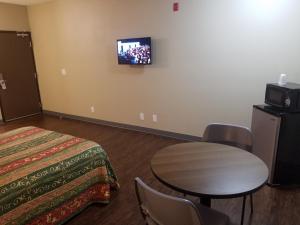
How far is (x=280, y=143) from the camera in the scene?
2.54 meters

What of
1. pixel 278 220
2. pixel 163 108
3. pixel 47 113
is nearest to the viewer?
pixel 278 220

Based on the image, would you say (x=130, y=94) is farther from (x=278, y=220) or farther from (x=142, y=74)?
(x=278, y=220)

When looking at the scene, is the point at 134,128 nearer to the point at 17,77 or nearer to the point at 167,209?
the point at 17,77

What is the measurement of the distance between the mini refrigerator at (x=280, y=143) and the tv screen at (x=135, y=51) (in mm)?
2143

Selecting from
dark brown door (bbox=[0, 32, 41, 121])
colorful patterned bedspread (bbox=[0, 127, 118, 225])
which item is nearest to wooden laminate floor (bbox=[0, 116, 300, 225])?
colorful patterned bedspread (bbox=[0, 127, 118, 225])

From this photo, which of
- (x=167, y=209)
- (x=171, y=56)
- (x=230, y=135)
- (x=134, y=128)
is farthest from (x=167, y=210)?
(x=134, y=128)

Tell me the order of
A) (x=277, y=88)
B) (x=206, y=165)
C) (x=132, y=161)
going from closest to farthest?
(x=206, y=165) < (x=277, y=88) < (x=132, y=161)

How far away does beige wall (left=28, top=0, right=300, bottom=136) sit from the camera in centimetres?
313

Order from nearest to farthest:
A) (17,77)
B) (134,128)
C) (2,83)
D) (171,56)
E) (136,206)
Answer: (136,206)
(171,56)
(134,128)
(2,83)
(17,77)

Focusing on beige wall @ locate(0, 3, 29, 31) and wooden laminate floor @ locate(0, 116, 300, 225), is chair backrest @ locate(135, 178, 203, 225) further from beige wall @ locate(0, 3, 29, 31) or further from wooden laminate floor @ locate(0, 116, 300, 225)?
beige wall @ locate(0, 3, 29, 31)

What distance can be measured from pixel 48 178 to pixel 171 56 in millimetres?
2781

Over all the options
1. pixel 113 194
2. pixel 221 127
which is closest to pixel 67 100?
pixel 113 194

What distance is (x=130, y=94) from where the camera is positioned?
4.62 metres

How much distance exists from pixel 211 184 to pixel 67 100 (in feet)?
16.4
